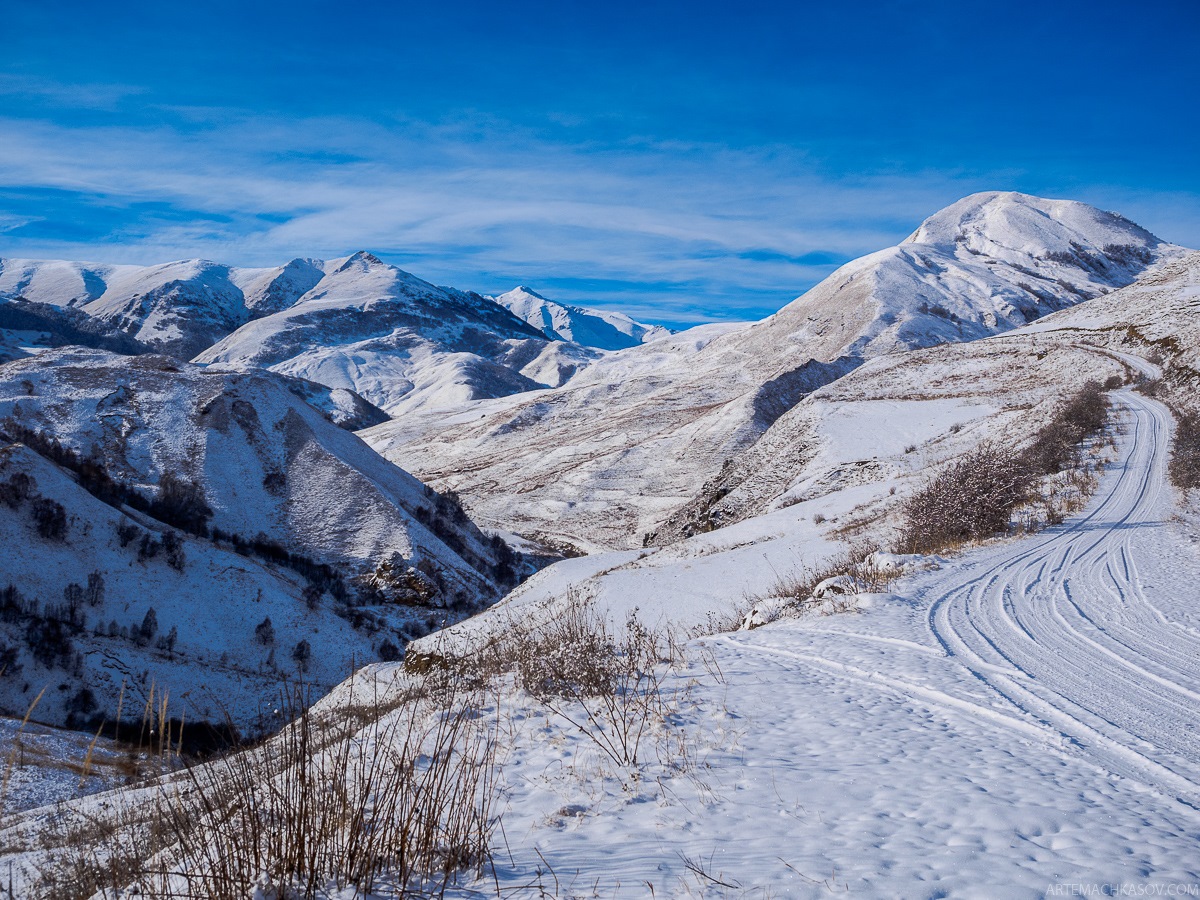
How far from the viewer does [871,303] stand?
345ft

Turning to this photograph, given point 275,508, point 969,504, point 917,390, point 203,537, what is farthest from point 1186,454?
point 275,508

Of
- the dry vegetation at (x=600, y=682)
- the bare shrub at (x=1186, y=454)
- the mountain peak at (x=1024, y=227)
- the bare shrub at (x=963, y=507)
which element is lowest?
the dry vegetation at (x=600, y=682)

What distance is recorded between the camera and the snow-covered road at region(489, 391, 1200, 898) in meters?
3.30

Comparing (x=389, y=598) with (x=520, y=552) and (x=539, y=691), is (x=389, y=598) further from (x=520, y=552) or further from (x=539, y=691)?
(x=539, y=691)

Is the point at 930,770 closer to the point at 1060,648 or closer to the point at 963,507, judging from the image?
the point at 1060,648

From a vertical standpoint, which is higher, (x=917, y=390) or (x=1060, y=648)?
(x=917, y=390)

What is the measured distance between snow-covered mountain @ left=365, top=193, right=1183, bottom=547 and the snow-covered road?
101ft

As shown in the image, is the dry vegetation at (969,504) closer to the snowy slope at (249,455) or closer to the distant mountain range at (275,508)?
the distant mountain range at (275,508)

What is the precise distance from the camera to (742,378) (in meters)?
100

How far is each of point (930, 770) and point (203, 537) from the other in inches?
1254

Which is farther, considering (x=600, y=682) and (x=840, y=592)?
(x=840, y=592)

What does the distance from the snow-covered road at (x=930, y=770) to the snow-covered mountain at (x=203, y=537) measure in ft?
45.4

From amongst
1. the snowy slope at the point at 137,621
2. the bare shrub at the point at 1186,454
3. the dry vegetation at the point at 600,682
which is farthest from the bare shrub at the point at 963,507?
the snowy slope at the point at 137,621

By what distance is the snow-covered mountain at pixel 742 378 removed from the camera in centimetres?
5962
